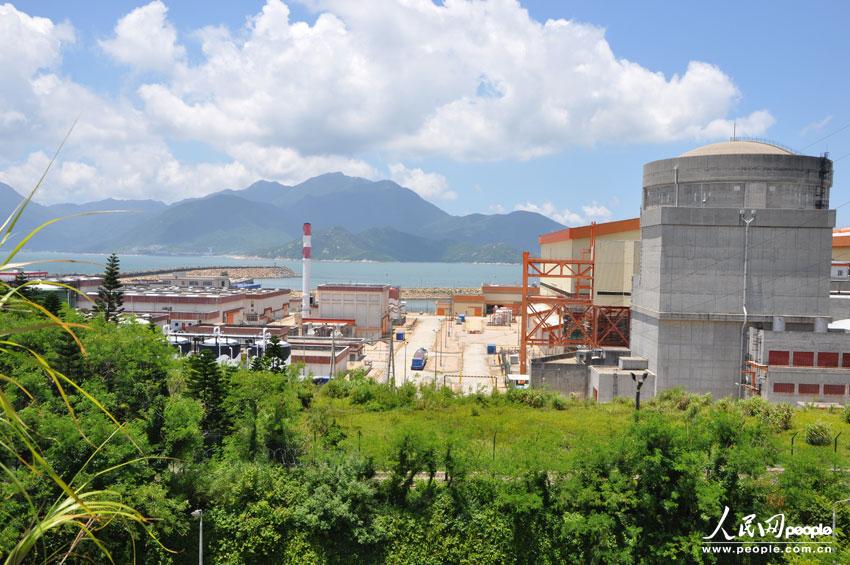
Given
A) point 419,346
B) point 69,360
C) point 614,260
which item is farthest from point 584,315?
point 69,360

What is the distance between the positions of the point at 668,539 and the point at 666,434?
2.36 metres

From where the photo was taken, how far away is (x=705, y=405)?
21.0 metres

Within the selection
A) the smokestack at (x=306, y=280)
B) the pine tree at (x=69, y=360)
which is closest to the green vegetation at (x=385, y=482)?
the pine tree at (x=69, y=360)

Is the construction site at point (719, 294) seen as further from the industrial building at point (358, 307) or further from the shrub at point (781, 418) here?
the industrial building at point (358, 307)

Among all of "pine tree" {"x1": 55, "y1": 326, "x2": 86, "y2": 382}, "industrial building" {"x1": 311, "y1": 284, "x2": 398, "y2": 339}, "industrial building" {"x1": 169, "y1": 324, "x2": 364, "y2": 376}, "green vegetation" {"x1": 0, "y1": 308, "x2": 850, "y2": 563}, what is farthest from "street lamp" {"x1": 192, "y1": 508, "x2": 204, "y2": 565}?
"industrial building" {"x1": 311, "y1": 284, "x2": 398, "y2": 339}

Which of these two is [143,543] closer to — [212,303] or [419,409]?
[419,409]

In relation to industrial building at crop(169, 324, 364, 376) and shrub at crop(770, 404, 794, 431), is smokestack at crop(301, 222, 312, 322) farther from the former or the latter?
shrub at crop(770, 404, 794, 431)

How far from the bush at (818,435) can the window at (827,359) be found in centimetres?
946

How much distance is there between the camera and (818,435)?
15969 millimetres

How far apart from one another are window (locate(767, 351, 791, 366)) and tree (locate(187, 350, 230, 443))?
21.8 metres

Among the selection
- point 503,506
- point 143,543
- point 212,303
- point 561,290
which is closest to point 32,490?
point 143,543

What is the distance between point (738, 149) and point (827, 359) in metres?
11.5

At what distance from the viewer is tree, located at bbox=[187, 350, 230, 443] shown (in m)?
17.2

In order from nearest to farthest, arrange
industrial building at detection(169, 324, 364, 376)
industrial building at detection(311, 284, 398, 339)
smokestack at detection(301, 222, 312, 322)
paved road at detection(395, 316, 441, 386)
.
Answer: industrial building at detection(169, 324, 364, 376) < paved road at detection(395, 316, 441, 386) < industrial building at detection(311, 284, 398, 339) < smokestack at detection(301, 222, 312, 322)
